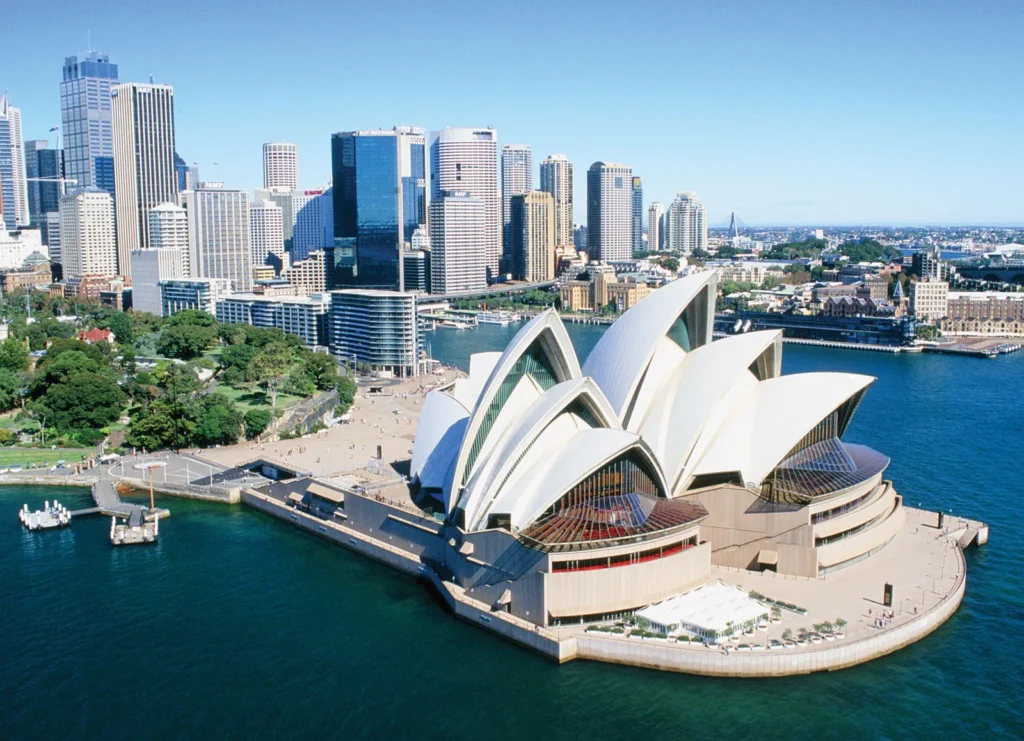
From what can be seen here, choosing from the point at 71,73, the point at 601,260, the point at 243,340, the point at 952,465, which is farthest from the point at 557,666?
the point at 71,73

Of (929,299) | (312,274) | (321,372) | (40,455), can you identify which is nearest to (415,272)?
(312,274)

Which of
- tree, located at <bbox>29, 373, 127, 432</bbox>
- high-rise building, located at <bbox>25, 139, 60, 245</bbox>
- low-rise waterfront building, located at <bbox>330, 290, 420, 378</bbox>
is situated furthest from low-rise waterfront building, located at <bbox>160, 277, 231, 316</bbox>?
high-rise building, located at <bbox>25, 139, 60, 245</bbox>

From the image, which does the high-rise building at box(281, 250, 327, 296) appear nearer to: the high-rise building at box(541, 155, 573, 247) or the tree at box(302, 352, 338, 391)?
the high-rise building at box(541, 155, 573, 247)

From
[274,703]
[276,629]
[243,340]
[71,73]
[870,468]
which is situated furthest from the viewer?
[71,73]

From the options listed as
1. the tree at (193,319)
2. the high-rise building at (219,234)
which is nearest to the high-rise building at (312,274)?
the high-rise building at (219,234)

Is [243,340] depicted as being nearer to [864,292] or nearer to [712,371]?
[712,371]

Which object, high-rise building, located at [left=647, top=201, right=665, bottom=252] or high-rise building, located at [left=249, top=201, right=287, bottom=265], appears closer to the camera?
high-rise building, located at [left=249, top=201, right=287, bottom=265]

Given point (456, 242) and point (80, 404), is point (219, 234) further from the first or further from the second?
point (80, 404)
